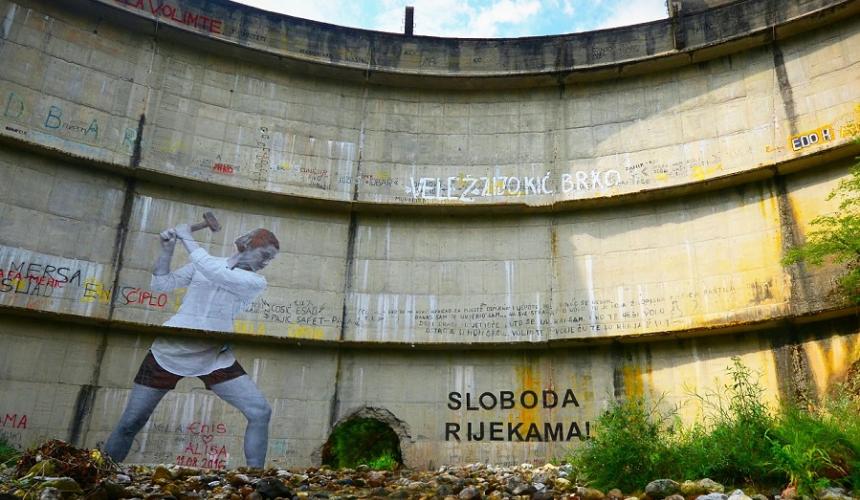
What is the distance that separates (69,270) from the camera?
576 inches

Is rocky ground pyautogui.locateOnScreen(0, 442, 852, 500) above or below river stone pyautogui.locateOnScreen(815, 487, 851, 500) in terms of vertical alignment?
below

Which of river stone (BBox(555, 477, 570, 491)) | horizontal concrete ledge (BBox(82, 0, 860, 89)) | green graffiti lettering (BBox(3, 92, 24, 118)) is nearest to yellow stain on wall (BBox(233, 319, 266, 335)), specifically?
green graffiti lettering (BBox(3, 92, 24, 118))

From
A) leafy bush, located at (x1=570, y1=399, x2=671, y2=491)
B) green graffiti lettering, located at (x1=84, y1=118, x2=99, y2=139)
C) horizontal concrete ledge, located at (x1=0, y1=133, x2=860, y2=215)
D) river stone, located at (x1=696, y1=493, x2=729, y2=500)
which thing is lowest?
river stone, located at (x1=696, y1=493, x2=729, y2=500)

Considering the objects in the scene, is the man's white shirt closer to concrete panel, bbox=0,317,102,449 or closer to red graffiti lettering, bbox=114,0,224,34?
concrete panel, bbox=0,317,102,449

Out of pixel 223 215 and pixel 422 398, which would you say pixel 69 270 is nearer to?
pixel 223 215

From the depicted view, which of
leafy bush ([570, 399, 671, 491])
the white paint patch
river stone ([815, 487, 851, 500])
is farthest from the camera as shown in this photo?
the white paint patch

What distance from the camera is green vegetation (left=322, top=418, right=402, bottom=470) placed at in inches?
602

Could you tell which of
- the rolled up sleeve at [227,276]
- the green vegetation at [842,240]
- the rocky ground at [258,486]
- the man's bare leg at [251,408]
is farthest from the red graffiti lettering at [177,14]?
the green vegetation at [842,240]

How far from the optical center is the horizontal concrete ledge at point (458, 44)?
16.1m

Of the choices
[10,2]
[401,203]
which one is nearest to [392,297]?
[401,203]

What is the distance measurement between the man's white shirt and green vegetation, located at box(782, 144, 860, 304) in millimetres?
12722

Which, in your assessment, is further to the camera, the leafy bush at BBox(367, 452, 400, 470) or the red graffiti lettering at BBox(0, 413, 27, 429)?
the leafy bush at BBox(367, 452, 400, 470)

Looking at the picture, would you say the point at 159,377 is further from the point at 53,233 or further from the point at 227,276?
the point at 53,233

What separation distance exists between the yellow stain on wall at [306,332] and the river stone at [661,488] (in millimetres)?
10038
